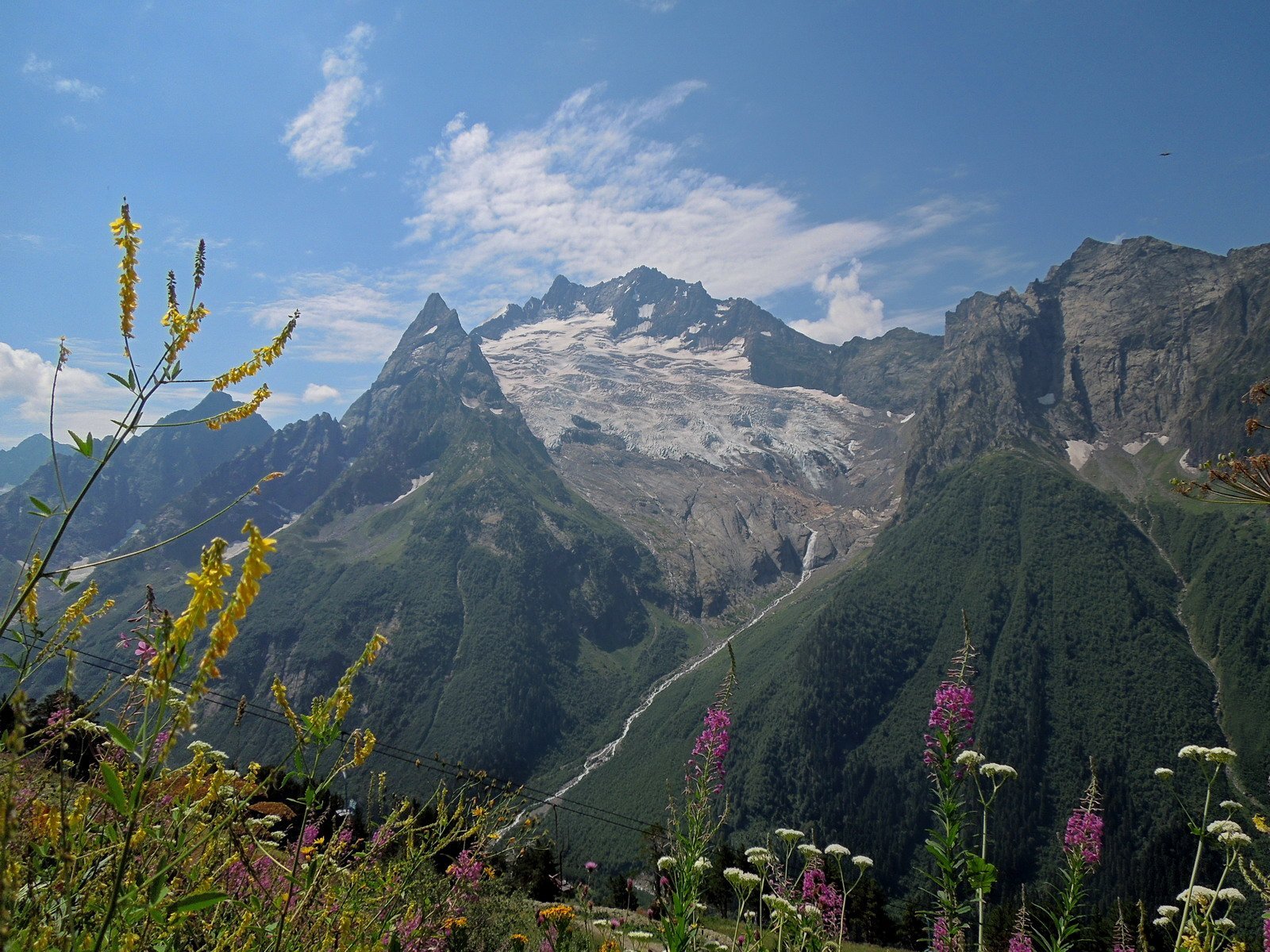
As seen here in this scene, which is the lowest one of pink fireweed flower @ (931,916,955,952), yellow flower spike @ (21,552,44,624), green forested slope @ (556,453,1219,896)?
green forested slope @ (556,453,1219,896)

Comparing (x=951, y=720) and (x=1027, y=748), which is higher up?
(x=951, y=720)

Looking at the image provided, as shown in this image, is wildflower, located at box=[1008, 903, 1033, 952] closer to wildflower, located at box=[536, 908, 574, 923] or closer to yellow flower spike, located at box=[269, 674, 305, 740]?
wildflower, located at box=[536, 908, 574, 923]

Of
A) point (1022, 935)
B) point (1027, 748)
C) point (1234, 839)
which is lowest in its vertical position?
point (1027, 748)

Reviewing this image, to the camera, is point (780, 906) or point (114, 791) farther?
point (780, 906)

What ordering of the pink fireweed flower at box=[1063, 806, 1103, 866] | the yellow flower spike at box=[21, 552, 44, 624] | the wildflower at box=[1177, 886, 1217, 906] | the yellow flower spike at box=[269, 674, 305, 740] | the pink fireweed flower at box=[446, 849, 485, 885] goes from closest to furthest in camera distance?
the yellow flower spike at box=[21, 552, 44, 624] → the yellow flower spike at box=[269, 674, 305, 740] → the wildflower at box=[1177, 886, 1217, 906] → the pink fireweed flower at box=[446, 849, 485, 885] → the pink fireweed flower at box=[1063, 806, 1103, 866]

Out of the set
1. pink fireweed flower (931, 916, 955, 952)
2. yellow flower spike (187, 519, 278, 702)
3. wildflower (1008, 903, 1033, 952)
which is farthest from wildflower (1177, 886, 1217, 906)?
yellow flower spike (187, 519, 278, 702)

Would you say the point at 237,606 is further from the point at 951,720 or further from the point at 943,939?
the point at 943,939

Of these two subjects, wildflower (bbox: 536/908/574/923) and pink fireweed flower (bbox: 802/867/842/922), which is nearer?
wildflower (bbox: 536/908/574/923)

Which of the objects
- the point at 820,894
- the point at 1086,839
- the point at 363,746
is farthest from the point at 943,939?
the point at 363,746

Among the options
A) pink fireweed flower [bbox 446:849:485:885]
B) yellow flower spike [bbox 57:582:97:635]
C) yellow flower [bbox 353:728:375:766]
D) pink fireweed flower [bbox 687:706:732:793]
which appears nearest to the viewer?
yellow flower spike [bbox 57:582:97:635]

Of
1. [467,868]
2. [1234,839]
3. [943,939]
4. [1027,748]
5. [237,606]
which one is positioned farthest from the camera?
[1027,748]

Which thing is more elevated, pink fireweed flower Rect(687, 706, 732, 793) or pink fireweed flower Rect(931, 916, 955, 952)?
pink fireweed flower Rect(687, 706, 732, 793)

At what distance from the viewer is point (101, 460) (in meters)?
2.94

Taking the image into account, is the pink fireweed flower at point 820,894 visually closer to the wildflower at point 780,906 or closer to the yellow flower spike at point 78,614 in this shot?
the wildflower at point 780,906
